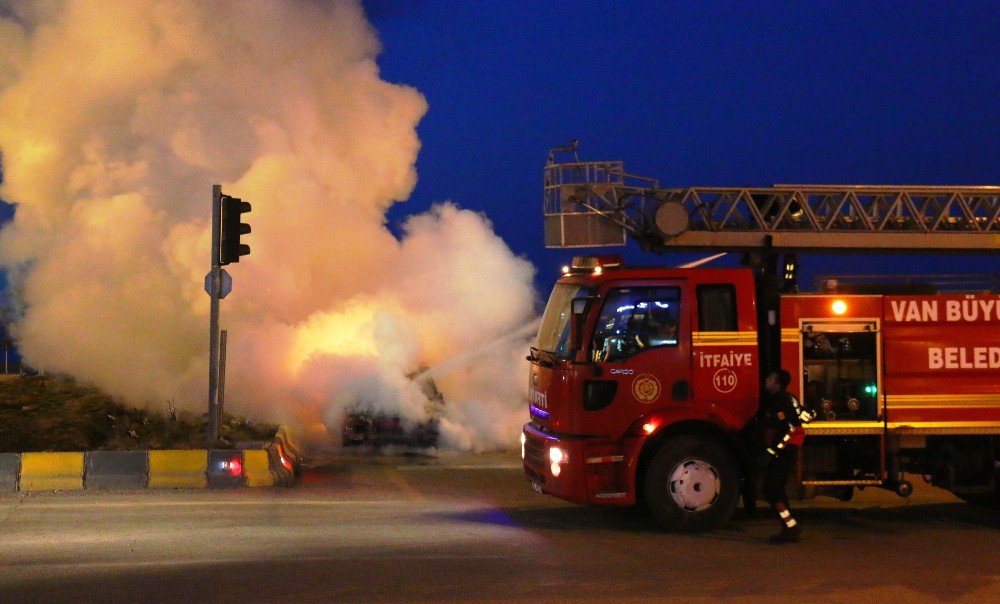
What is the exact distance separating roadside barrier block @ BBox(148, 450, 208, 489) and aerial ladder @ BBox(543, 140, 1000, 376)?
8060mm

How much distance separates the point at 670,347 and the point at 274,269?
10.8 m

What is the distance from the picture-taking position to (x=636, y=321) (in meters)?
9.16

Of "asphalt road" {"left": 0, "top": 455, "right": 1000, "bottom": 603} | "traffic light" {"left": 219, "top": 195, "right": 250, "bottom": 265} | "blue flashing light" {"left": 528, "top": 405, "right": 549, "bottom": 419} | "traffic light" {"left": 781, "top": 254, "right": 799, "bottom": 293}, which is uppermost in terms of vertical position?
"traffic light" {"left": 219, "top": 195, "right": 250, "bottom": 265}

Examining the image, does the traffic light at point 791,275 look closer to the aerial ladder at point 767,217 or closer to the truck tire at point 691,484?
the truck tire at point 691,484

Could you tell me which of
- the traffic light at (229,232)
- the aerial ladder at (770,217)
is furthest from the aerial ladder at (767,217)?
the traffic light at (229,232)

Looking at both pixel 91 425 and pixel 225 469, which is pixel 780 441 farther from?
pixel 91 425

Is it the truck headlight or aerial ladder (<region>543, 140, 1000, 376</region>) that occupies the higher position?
aerial ladder (<region>543, 140, 1000, 376</region>)

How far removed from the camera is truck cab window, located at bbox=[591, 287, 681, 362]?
9.07 meters

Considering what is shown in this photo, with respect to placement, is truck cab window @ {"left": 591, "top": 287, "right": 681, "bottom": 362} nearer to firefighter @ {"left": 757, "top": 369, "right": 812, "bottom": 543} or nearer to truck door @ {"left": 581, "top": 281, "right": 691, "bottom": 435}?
truck door @ {"left": 581, "top": 281, "right": 691, "bottom": 435}

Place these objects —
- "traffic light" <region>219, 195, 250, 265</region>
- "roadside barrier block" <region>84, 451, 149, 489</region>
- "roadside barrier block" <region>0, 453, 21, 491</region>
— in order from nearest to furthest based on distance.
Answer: "roadside barrier block" <region>0, 453, 21, 491</region>, "roadside barrier block" <region>84, 451, 149, 489</region>, "traffic light" <region>219, 195, 250, 265</region>

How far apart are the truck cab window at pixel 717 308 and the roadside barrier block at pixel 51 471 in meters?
7.40

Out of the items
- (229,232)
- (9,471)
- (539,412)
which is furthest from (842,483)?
(9,471)

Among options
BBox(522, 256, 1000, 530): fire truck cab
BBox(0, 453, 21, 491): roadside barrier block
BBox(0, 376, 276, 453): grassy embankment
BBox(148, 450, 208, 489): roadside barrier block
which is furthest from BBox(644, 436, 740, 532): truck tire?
BBox(0, 453, 21, 491): roadside barrier block

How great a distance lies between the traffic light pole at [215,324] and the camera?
13070 mm
